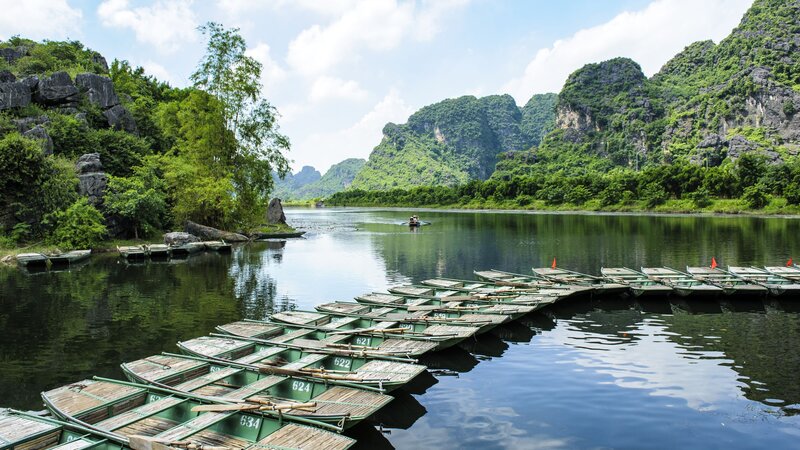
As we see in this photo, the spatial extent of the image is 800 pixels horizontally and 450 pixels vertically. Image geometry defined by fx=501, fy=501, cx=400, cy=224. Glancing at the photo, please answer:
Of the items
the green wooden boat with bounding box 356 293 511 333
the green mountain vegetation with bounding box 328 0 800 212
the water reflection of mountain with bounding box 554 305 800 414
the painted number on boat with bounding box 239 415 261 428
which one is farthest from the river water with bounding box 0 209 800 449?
the green mountain vegetation with bounding box 328 0 800 212

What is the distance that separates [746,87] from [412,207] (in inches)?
4511

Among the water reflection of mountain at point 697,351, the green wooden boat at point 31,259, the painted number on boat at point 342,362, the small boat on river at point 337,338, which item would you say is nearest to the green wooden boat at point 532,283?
the water reflection of mountain at point 697,351

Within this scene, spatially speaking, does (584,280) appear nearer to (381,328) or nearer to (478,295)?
(478,295)

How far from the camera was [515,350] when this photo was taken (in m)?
21.1

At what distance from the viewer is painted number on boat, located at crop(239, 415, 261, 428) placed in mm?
11961

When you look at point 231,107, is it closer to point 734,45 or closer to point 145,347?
point 145,347

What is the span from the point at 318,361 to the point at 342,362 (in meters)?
0.81

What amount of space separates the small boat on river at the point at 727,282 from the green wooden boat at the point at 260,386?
25.4 metres

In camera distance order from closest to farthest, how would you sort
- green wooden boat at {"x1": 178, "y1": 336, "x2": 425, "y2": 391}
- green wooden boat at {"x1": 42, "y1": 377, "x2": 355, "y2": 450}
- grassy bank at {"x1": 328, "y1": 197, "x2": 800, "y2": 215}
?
green wooden boat at {"x1": 42, "y1": 377, "x2": 355, "y2": 450}
green wooden boat at {"x1": 178, "y1": 336, "x2": 425, "y2": 391}
grassy bank at {"x1": 328, "y1": 197, "x2": 800, "y2": 215}

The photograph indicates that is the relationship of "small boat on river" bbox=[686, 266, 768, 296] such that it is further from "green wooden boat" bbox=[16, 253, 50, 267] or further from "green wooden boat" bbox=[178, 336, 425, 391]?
"green wooden boat" bbox=[16, 253, 50, 267]

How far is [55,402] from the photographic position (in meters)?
13.3

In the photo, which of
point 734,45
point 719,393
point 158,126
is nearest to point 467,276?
point 719,393

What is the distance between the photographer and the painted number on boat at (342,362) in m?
16.6

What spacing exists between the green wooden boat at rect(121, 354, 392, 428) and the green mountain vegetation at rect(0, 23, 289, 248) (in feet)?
133
